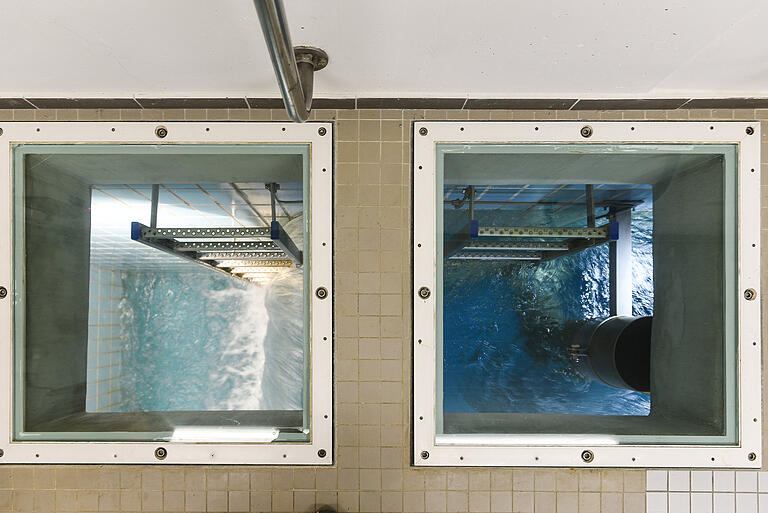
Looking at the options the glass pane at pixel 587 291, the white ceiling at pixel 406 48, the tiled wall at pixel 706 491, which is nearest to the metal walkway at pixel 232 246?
the white ceiling at pixel 406 48

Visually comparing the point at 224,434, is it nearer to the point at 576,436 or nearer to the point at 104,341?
the point at 104,341

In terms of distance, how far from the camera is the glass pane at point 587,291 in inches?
56.1

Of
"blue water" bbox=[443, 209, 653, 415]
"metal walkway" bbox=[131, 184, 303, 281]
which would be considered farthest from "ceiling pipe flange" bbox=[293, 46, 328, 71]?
"blue water" bbox=[443, 209, 653, 415]

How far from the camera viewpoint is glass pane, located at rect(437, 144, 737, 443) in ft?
4.68

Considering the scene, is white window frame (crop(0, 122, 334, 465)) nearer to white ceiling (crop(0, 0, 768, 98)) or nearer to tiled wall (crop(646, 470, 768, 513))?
white ceiling (crop(0, 0, 768, 98))

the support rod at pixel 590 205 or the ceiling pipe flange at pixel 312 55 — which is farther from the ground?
the ceiling pipe flange at pixel 312 55

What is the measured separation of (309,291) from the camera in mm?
1405

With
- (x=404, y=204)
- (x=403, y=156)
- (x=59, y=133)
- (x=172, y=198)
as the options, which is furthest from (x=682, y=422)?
(x=59, y=133)

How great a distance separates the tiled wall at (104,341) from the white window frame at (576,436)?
3.68ft

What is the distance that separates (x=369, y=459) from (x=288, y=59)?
1.17 m

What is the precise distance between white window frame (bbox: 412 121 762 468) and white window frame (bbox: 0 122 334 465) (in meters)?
0.28

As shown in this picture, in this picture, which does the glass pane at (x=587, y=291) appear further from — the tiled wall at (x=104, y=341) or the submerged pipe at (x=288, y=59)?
the tiled wall at (x=104, y=341)

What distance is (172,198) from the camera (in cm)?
162

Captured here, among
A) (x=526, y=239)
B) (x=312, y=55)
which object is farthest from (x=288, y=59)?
(x=526, y=239)
